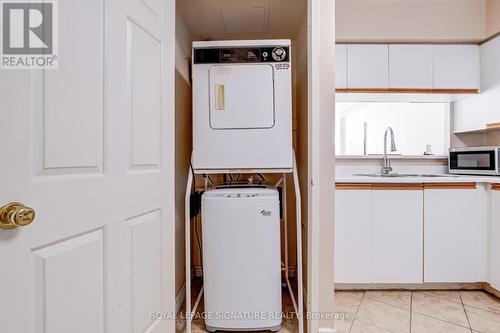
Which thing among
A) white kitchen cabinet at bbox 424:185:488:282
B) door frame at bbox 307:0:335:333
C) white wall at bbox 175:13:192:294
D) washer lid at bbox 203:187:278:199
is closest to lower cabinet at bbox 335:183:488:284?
white kitchen cabinet at bbox 424:185:488:282

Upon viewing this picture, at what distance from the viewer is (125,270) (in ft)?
3.80

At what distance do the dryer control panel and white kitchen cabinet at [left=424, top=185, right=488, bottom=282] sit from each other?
5.20 ft

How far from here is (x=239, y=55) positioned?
1.79 metres

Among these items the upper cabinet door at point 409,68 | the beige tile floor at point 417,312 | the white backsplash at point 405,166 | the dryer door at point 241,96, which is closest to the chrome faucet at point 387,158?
the white backsplash at point 405,166

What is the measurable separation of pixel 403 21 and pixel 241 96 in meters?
1.78

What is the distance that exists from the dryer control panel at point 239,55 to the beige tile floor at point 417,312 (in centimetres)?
178

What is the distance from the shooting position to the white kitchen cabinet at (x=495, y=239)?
213cm

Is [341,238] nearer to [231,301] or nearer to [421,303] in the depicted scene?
[421,303]

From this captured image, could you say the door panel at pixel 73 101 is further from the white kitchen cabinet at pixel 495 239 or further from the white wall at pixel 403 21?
the white kitchen cabinet at pixel 495 239

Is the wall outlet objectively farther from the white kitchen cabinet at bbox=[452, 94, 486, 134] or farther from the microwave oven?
the white kitchen cabinet at bbox=[452, 94, 486, 134]

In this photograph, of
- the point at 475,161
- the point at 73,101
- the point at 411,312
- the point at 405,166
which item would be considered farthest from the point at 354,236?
the point at 73,101

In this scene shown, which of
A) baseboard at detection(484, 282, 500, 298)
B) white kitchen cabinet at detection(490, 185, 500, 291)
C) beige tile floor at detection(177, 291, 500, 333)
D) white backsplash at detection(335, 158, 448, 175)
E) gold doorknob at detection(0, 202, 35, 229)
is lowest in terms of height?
beige tile floor at detection(177, 291, 500, 333)

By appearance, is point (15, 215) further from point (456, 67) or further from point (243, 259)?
point (456, 67)

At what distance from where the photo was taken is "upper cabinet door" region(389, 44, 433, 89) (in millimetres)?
2508
